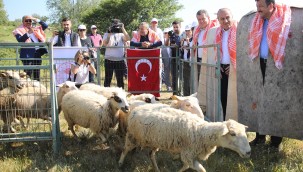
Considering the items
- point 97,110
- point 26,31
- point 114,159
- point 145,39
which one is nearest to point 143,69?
point 145,39

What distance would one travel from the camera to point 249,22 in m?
4.96

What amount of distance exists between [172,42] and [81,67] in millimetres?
4226

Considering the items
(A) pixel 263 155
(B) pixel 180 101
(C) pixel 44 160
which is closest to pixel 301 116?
(A) pixel 263 155

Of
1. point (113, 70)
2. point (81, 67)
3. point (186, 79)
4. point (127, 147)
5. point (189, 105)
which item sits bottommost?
point (127, 147)

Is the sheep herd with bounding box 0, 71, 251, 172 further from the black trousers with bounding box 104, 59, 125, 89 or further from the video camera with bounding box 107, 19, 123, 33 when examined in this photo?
the video camera with bounding box 107, 19, 123, 33

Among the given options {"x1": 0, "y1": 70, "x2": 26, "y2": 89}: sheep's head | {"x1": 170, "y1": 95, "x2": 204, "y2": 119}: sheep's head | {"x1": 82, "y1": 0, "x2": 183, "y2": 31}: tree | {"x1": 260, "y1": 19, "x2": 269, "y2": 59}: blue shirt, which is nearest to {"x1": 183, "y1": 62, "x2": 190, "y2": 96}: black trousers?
{"x1": 170, "y1": 95, "x2": 204, "y2": 119}: sheep's head

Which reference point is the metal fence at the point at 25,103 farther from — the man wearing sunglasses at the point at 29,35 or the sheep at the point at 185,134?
the man wearing sunglasses at the point at 29,35

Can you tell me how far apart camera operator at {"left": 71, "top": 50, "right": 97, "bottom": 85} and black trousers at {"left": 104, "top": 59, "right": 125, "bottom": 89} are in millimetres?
1022

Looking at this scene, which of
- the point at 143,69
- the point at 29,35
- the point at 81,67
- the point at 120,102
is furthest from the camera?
the point at 143,69

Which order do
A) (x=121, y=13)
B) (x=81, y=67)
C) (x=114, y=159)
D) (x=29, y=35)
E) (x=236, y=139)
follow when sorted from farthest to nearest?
1. (x=121, y=13)
2. (x=29, y=35)
3. (x=81, y=67)
4. (x=114, y=159)
5. (x=236, y=139)

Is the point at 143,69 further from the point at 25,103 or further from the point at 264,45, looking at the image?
the point at 264,45

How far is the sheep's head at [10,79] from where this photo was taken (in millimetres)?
5266

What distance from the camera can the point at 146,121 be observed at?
14.2 ft

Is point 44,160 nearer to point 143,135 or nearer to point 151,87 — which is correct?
point 143,135
